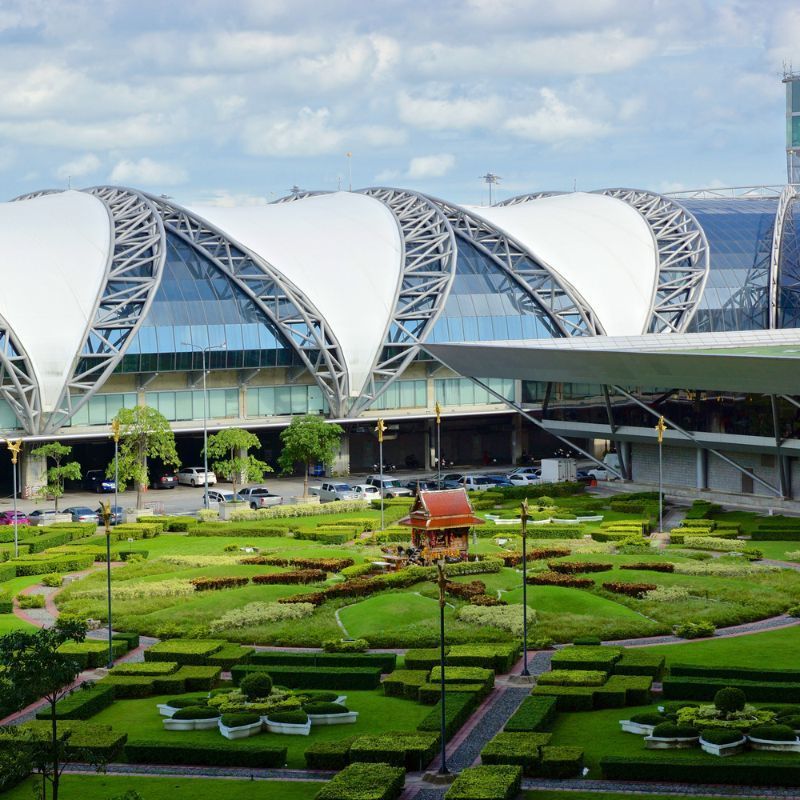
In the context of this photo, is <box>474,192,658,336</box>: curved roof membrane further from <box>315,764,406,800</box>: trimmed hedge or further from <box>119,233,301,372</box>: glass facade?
<box>315,764,406,800</box>: trimmed hedge

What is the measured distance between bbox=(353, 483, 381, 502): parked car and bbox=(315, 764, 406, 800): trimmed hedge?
5420cm

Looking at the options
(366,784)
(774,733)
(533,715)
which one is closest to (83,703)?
(366,784)

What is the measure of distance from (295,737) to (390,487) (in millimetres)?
56196

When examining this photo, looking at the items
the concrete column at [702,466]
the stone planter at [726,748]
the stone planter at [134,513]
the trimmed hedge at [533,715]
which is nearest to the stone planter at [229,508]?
the stone planter at [134,513]

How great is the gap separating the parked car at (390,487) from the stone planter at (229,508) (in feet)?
28.3

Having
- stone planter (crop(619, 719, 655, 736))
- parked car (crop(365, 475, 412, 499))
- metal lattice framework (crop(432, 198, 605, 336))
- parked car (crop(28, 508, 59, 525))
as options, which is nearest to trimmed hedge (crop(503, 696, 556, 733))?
stone planter (crop(619, 719, 655, 736))

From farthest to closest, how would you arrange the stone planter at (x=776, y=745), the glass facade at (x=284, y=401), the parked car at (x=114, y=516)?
the glass facade at (x=284, y=401) → the parked car at (x=114, y=516) → the stone planter at (x=776, y=745)

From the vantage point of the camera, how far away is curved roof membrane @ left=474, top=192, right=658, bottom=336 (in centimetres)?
10994

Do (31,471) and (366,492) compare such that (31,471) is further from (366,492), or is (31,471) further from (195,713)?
(195,713)

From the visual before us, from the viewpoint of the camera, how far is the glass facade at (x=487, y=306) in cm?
10797

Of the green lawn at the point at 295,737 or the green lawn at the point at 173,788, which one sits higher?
the green lawn at the point at 295,737

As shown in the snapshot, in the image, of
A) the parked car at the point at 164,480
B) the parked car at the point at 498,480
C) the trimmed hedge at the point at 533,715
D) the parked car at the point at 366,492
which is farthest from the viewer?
the parked car at the point at 164,480

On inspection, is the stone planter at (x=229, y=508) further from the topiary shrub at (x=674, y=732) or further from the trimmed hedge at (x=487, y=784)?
the trimmed hedge at (x=487, y=784)

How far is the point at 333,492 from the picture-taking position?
302ft
